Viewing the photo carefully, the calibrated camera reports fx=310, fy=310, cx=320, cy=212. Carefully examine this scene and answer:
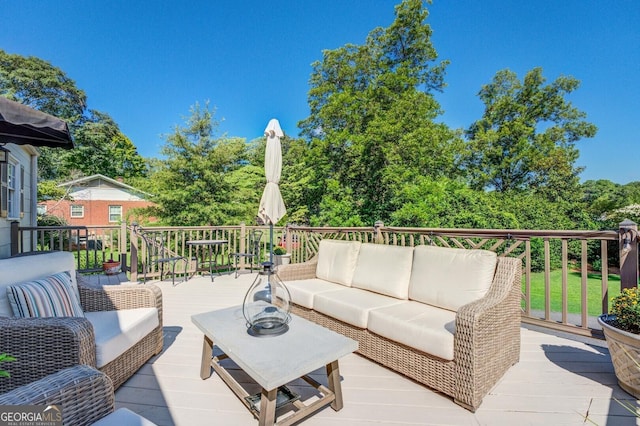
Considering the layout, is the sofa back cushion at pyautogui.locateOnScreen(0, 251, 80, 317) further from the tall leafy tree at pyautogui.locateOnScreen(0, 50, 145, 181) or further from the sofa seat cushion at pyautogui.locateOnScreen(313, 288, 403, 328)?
the tall leafy tree at pyautogui.locateOnScreen(0, 50, 145, 181)

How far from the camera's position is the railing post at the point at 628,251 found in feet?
8.61

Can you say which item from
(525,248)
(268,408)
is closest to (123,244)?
(268,408)

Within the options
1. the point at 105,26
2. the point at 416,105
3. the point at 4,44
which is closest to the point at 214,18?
the point at 105,26

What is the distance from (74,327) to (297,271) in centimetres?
233

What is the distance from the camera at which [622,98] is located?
12844 mm

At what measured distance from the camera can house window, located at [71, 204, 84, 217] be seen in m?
17.6

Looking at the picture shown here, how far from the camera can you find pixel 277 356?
1706mm

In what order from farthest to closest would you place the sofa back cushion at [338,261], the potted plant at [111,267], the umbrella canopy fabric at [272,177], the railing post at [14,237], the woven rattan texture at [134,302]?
the potted plant at [111,267] < the railing post at [14,237] < the umbrella canopy fabric at [272,177] < the sofa back cushion at [338,261] < the woven rattan texture at [134,302]

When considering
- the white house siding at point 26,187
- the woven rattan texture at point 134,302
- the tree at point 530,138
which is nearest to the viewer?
the woven rattan texture at point 134,302

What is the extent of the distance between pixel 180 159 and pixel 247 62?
16.2 feet

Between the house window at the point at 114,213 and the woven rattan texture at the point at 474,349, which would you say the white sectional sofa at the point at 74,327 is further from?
the house window at the point at 114,213

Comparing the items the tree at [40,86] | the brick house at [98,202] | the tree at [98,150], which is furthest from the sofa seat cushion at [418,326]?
the tree at [98,150]

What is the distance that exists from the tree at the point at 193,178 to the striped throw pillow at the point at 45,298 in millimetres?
8559

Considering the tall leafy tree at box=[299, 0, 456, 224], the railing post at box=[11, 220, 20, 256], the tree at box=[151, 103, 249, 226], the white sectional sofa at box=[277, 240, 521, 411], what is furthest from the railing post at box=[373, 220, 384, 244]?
the tree at box=[151, 103, 249, 226]
